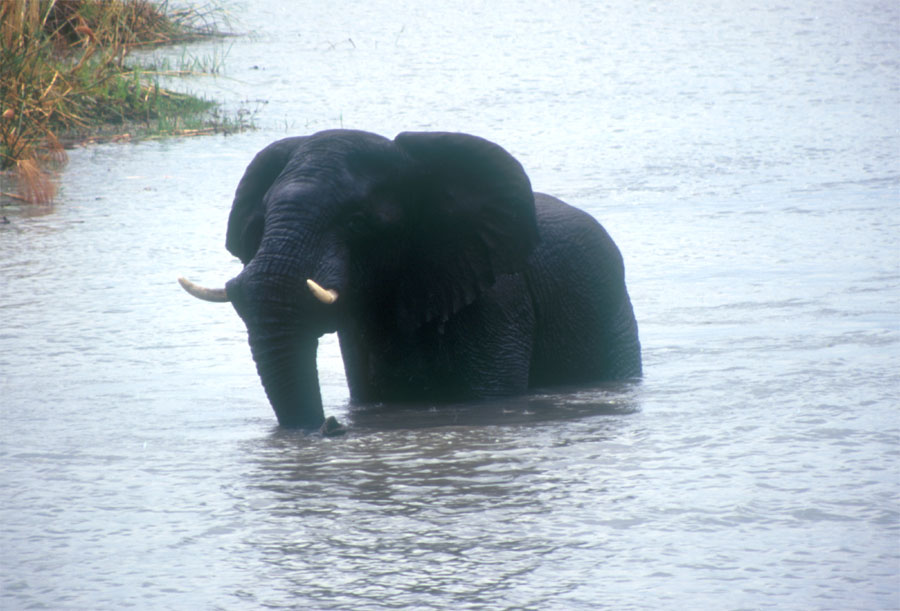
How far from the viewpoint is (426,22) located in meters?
27.8

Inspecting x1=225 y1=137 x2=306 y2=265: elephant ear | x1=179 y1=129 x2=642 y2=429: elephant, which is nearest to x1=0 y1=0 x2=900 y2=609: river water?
x1=179 y1=129 x2=642 y2=429: elephant

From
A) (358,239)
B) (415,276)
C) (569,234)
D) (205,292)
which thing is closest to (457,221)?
(415,276)

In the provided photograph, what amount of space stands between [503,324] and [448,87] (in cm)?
1203

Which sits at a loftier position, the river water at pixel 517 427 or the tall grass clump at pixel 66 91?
the tall grass clump at pixel 66 91

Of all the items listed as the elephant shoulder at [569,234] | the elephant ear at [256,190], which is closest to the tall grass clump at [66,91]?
the elephant shoulder at [569,234]

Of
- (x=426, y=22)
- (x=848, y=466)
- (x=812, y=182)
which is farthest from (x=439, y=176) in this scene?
(x=426, y=22)

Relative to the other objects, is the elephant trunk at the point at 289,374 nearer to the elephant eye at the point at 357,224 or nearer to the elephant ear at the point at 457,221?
the elephant eye at the point at 357,224

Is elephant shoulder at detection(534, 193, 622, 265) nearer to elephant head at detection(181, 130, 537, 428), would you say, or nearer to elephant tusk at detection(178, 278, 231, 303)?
elephant head at detection(181, 130, 537, 428)

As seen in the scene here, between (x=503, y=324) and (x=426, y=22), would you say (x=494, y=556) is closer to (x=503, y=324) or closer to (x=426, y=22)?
(x=503, y=324)

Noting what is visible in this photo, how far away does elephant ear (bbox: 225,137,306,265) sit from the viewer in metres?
6.21

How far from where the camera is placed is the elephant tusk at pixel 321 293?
568cm

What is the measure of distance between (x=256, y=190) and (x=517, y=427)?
4.20 ft

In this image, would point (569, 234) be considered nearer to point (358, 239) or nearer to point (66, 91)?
point (358, 239)

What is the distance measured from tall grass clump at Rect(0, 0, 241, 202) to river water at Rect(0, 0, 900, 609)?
1.32ft
